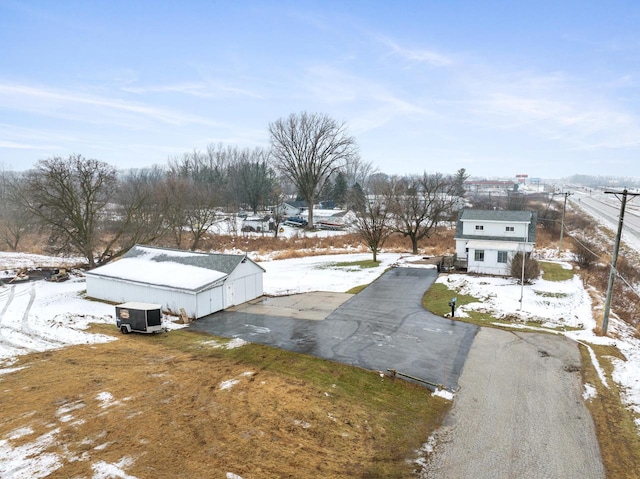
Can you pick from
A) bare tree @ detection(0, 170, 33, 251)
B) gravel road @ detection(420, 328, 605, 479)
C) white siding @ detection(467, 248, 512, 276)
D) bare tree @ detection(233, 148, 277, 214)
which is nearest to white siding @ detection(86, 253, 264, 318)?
gravel road @ detection(420, 328, 605, 479)

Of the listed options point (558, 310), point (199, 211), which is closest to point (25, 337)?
point (558, 310)

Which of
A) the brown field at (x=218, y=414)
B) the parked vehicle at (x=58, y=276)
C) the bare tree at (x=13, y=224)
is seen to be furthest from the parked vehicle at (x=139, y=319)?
the bare tree at (x=13, y=224)

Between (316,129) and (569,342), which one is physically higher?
(316,129)

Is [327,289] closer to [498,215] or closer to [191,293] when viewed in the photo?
[191,293]

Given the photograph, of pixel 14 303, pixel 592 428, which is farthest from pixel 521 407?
pixel 14 303

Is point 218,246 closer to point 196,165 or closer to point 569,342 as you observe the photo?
point 569,342

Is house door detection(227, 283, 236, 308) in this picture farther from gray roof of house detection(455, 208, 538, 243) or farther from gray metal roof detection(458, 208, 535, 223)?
gray metal roof detection(458, 208, 535, 223)

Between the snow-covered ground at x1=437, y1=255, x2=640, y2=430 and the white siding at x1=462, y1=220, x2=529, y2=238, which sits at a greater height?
the white siding at x1=462, y1=220, x2=529, y2=238

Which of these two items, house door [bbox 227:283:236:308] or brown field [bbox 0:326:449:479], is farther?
house door [bbox 227:283:236:308]
